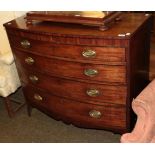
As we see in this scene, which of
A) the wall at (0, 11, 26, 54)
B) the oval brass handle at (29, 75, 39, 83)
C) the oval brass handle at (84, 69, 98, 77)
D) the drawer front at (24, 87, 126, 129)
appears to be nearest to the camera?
the oval brass handle at (84, 69, 98, 77)

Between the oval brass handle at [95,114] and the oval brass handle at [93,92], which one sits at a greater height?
the oval brass handle at [93,92]

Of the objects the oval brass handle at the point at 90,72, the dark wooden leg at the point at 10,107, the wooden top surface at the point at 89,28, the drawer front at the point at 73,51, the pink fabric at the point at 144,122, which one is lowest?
the dark wooden leg at the point at 10,107

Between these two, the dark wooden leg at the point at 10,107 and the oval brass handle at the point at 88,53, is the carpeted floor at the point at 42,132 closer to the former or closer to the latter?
the dark wooden leg at the point at 10,107

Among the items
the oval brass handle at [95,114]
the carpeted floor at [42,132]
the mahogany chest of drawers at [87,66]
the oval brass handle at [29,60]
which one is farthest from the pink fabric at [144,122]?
the oval brass handle at [29,60]

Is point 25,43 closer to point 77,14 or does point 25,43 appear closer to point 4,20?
point 77,14

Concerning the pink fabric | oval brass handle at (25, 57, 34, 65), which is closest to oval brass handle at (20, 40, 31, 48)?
oval brass handle at (25, 57, 34, 65)

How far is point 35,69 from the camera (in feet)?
6.92

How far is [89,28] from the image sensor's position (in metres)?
1.75

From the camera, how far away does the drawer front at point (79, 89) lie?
1795 mm

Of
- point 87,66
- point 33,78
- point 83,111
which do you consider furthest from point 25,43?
point 83,111

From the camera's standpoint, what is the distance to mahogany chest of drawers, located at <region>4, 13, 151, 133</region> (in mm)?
1657

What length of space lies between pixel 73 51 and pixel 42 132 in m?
0.93

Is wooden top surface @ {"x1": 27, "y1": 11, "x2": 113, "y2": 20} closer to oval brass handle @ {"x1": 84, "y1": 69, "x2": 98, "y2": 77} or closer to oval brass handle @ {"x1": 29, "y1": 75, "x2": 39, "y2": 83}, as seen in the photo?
oval brass handle @ {"x1": 84, "y1": 69, "x2": 98, "y2": 77}

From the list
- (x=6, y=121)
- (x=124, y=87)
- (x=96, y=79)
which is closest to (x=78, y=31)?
(x=96, y=79)
